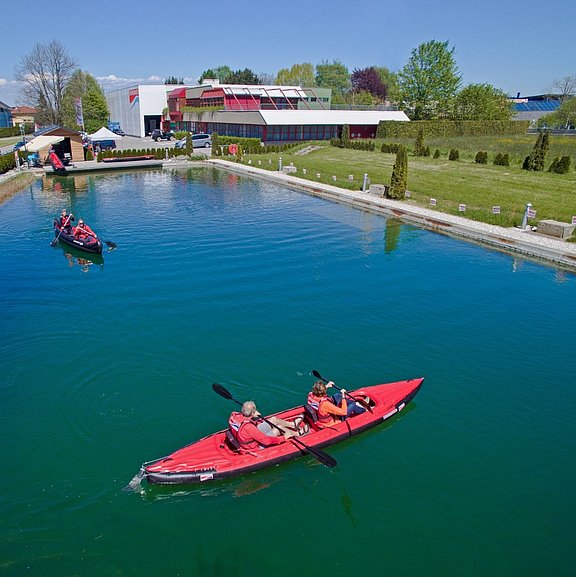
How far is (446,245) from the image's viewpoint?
2194 centimetres

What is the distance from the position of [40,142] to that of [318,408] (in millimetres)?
40129

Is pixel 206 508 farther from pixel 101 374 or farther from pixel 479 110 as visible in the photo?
pixel 479 110

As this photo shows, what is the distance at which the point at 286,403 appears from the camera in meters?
10.6

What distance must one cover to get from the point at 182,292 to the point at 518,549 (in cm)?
1182

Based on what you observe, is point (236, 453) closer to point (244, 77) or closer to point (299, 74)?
point (244, 77)

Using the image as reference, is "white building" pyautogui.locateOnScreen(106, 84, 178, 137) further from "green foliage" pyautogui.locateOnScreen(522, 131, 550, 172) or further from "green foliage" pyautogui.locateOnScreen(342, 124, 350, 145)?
"green foliage" pyautogui.locateOnScreen(522, 131, 550, 172)

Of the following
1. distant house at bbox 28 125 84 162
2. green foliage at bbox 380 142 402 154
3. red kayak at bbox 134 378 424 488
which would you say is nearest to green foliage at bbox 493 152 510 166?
green foliage at bbox 380 142 402 154

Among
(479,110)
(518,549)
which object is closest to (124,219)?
(518,549)

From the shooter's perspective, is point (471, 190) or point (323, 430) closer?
point (323, 430)

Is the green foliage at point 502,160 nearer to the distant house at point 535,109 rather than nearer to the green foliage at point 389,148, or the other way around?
the green foliage at point 389,148

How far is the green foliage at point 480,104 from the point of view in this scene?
63.2 m

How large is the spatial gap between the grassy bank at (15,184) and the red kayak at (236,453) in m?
26.6

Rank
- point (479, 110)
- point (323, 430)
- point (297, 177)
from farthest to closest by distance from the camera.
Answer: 1. point (479, 110)
2. point (297, 177)
3. point (323, 430)

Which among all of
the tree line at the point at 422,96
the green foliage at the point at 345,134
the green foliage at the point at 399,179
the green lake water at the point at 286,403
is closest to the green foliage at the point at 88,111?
the tree line at the point at 422,96
